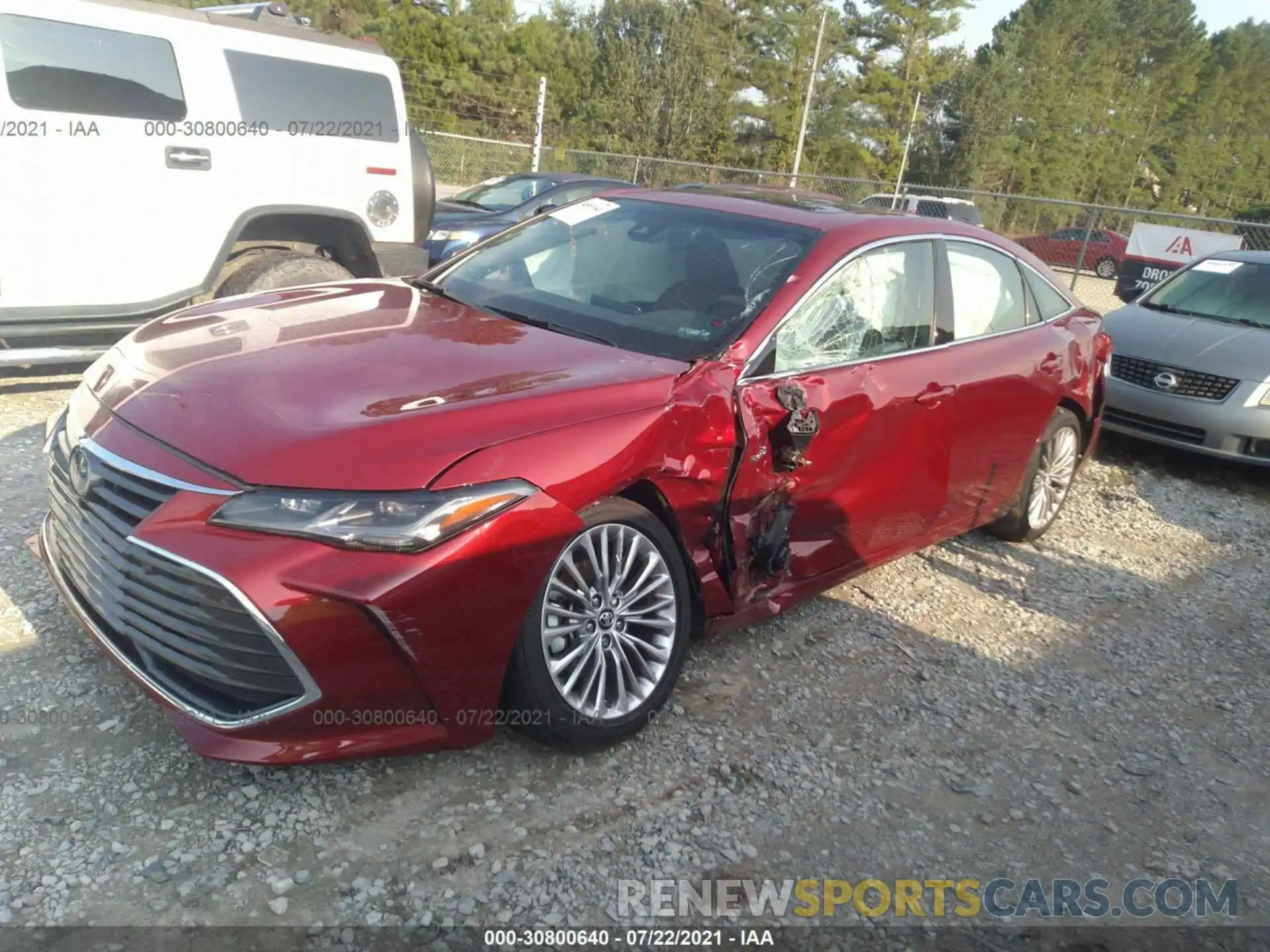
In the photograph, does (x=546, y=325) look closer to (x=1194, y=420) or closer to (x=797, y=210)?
(x=797, y=210)

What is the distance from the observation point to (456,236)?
1029cm

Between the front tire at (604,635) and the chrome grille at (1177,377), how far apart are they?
17.9 feet

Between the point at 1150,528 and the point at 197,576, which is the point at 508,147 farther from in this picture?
the point at 197,576

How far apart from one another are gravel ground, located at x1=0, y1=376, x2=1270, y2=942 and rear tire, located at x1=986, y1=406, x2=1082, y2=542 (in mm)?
682

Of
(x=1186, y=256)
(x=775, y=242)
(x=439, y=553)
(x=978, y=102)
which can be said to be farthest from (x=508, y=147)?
(x=978, y=102)

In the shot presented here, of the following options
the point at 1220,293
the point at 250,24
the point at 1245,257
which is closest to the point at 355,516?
the point at 250,24

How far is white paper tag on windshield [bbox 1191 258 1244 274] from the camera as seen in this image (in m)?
7.93

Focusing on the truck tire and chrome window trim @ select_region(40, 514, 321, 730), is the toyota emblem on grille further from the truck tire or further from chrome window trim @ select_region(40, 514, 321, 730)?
the truck tire

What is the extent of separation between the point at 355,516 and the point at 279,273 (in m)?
3.95

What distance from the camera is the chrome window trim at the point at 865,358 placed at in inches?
127

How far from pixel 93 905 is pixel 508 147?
22.0 m

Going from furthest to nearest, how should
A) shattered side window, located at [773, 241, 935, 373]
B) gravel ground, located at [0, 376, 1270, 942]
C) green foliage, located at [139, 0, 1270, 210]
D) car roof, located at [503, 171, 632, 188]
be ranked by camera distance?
green foliage, located at [139, 0, 1270, 210] < car roof, located at [503, 171, 632, 188] < shattered side window, located at [773, 241, 935, 373] < gravel ground, located at [0, 376, 1270, 942]

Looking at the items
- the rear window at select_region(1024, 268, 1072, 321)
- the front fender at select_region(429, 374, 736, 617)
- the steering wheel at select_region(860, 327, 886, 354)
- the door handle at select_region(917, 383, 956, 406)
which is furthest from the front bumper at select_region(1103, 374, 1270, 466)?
the front fender at select_region(429, 374, 736, 617)

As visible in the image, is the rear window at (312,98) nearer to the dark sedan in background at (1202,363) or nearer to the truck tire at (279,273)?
the truck tire at (279,273)
